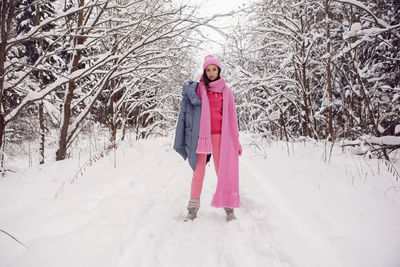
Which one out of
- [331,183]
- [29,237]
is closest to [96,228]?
[29,237]

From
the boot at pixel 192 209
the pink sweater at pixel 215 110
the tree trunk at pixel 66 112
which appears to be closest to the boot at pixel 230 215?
the boot at pixel 192 209

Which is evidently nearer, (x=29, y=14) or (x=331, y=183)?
(x=331, y=183)

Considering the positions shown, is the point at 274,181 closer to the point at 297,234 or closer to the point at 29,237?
the point at 297,234

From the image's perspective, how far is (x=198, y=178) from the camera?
2.60 m

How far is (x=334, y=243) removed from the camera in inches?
66.3

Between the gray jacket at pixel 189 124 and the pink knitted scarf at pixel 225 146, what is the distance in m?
0.07

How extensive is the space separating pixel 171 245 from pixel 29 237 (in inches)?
42.9

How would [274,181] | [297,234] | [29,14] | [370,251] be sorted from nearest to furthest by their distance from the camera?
[370,251] → [297,234] → [274,181] → [29,14]

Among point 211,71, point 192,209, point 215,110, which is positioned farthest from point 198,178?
point 211,71

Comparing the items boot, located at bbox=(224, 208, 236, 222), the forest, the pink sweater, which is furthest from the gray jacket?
the forest

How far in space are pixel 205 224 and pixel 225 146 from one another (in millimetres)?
885

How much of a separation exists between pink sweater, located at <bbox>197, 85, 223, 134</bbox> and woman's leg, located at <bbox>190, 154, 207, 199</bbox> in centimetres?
35

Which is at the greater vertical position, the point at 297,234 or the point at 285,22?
the point at 285,22

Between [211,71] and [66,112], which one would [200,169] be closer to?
[211,71]
